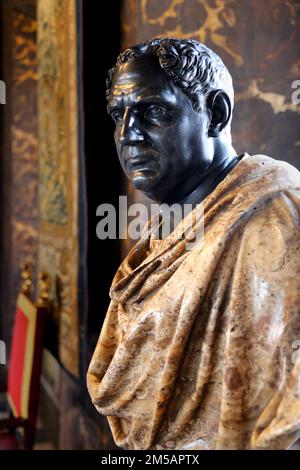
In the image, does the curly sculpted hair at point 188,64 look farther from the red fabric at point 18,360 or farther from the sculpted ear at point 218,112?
the red fabric at point 18,360

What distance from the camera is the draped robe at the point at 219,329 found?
1.00 m

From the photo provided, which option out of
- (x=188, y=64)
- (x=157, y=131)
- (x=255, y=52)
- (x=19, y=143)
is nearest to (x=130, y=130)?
(x=157, y=131)

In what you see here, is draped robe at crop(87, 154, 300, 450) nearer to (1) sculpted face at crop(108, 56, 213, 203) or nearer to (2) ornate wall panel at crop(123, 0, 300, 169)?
(1) sculpted face at crop(108, 56, 213, 203)

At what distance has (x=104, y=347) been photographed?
1321 millimetres

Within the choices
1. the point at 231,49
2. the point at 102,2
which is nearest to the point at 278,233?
the point at 231,49

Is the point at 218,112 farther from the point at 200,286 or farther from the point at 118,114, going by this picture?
the point at 200,286

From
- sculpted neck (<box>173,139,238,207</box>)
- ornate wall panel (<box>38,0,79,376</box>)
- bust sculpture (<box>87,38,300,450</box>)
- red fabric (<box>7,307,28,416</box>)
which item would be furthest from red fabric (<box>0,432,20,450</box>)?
sculpted neck (<box>173,139,238,207</box>)

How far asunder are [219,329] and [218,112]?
466 millimetres

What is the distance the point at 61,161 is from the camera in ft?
9.99

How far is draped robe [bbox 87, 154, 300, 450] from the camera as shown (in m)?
1.00

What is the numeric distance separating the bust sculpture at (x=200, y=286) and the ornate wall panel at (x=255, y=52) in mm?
723

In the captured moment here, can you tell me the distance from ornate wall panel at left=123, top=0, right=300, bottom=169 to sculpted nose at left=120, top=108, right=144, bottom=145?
2.77ft

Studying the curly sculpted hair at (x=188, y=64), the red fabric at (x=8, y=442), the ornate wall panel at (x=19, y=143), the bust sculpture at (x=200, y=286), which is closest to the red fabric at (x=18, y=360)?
the red fabric at (x=8, y=442)

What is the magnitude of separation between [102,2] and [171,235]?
60.8 inches
